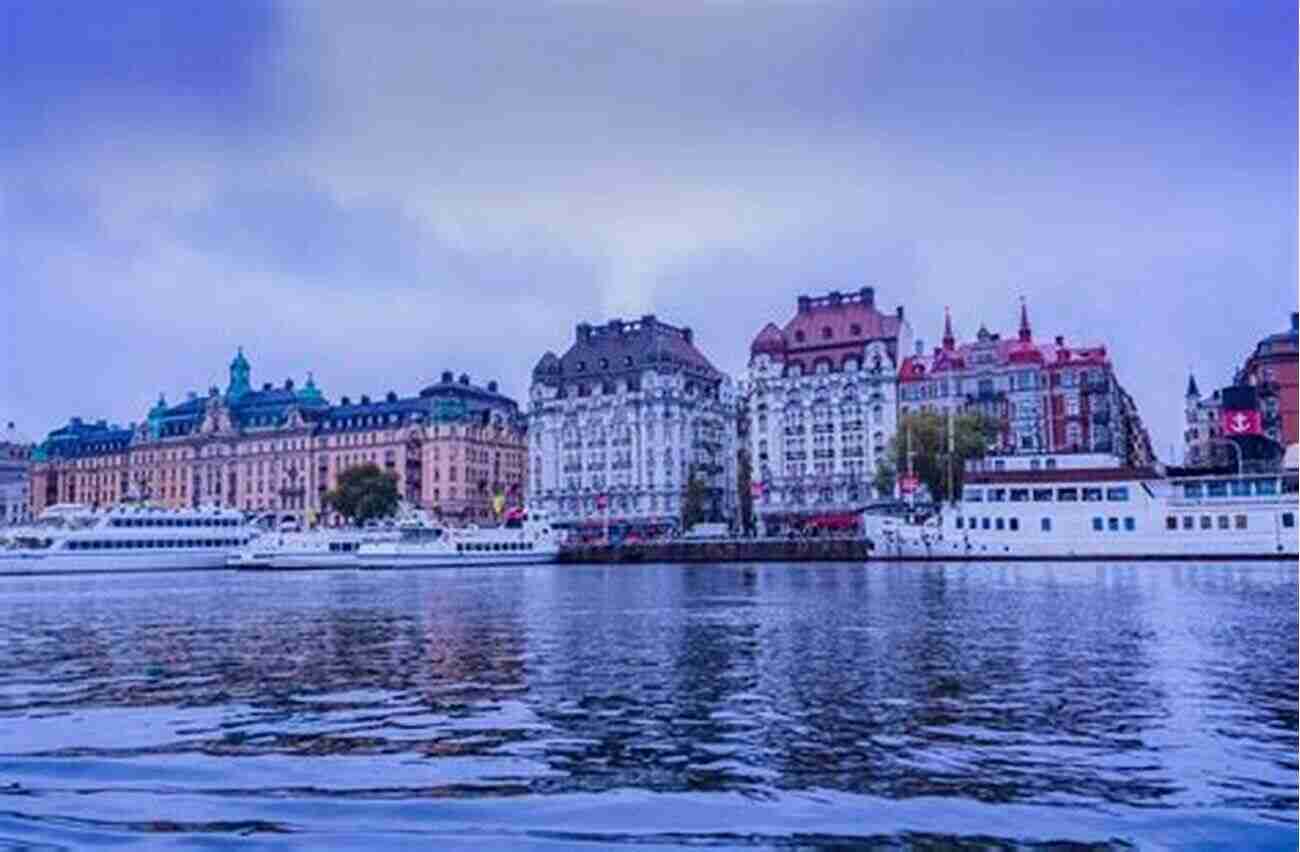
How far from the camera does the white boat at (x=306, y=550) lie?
92.1 metres

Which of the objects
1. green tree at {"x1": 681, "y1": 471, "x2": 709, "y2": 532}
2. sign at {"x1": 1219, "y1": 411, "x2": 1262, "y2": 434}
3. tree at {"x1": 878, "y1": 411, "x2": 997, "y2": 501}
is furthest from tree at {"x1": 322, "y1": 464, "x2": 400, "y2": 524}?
sign at {"x1": 1219, "y1": 411, "x2": 1262, "y2": 434}

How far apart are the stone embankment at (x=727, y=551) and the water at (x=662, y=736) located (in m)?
60.9

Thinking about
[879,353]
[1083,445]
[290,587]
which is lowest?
[290,587]

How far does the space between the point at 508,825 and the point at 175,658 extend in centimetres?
1402

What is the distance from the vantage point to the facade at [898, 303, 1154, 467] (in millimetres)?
101375

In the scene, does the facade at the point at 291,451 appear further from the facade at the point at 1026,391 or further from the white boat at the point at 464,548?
the facade at the point at 1026,391

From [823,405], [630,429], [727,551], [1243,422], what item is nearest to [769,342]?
[823,405]

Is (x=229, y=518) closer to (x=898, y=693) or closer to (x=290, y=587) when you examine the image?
(x=290, y=587)

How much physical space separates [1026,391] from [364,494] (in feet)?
209

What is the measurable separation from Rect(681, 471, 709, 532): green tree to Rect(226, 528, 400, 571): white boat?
101ft

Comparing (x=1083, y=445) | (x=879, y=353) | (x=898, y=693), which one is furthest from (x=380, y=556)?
(x=898, y=693)

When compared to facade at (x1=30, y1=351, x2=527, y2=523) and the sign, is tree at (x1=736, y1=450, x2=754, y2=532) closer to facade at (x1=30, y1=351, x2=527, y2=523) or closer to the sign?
facade at (x1=30, y1=351, x2=527, y2=523)

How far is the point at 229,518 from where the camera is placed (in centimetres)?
10231

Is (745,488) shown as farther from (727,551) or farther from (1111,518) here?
(1111,518)
